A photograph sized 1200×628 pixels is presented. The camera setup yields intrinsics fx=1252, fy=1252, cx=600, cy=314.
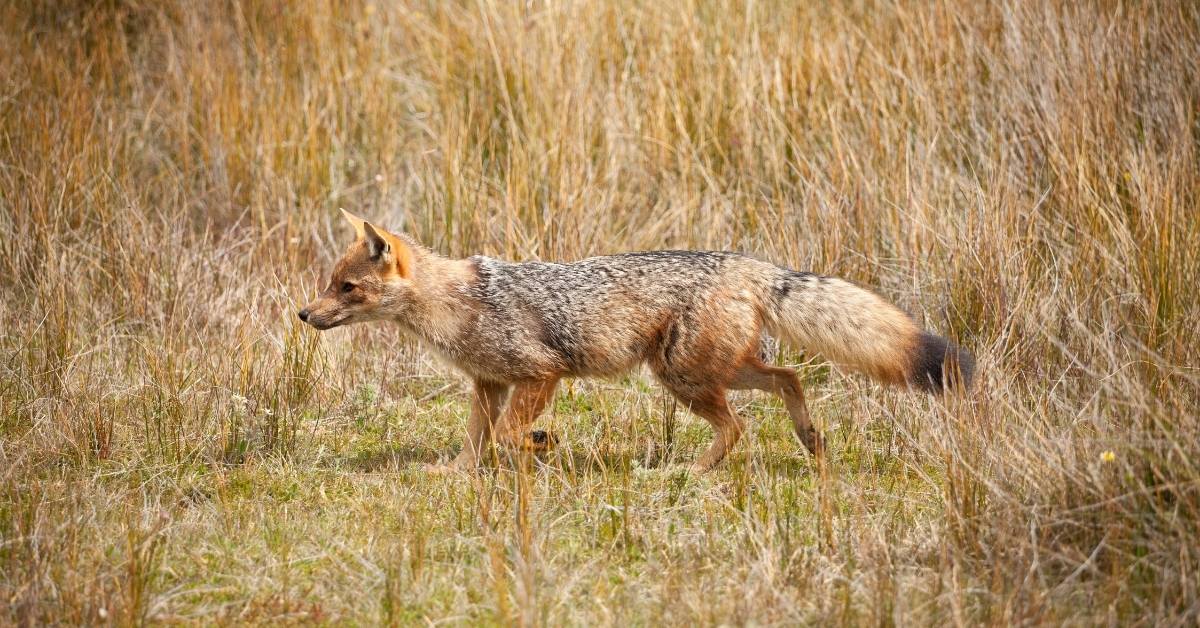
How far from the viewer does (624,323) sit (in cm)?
592

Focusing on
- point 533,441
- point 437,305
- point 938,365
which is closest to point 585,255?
point 437,305

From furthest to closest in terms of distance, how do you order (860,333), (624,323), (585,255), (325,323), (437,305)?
(585,255)
(437,305)
(325,323)
(624,323)
(860,333)

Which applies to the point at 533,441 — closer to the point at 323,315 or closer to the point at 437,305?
the point at 437,305

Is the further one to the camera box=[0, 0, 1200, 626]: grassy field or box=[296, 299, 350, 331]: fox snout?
box=[296, 299, 350, 331]: fox snout

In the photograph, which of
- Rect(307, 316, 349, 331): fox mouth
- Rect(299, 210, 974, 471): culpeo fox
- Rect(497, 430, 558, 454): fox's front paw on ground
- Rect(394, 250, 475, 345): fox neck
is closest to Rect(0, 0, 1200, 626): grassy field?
Rect(497, 430, 558, 454): fox's front paw on ground

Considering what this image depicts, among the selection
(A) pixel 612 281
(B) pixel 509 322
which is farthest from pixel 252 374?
(A) pixel 612 281

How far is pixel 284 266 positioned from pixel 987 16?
197 inches

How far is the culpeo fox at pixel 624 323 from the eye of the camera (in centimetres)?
571

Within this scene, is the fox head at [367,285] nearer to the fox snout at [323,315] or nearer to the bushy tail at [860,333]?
the fox snout at [323,315]

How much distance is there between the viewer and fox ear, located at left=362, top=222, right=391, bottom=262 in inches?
236

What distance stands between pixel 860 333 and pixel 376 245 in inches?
→ 91.9

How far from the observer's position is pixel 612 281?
6.05m

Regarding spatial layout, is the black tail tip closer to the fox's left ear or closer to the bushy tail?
the bushy tail

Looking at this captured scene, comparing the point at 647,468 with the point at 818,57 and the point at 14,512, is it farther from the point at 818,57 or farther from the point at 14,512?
the point at 818,57
